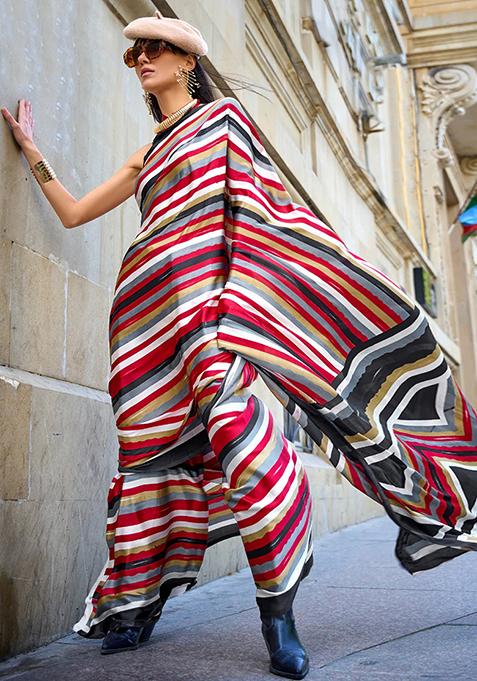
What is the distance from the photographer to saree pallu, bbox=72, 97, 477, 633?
98.0 inches

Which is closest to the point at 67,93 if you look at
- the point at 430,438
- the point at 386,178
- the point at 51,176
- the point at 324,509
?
the point at 51,176

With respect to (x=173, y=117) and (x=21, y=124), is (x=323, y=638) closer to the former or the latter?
(x=173, y=117)

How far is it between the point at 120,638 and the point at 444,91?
55.0 feet

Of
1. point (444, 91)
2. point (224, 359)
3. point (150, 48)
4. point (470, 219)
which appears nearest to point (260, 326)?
point (224, 359)

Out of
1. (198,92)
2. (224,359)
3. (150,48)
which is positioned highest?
(150,48)

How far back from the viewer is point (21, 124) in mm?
2859

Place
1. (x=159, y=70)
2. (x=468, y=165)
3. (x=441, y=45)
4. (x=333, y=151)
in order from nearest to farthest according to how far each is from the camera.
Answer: (x=159, y=70) < (x=333, y=151) < (x=441, y=45) < (x=468, y=165)

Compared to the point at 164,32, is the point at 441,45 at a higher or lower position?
higher

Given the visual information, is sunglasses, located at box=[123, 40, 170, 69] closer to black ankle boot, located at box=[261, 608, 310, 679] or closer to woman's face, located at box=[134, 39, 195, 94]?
woman's face, located at box=[134, 39, 195, 94]

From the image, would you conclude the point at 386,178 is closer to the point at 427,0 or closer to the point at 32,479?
the point at 427,0

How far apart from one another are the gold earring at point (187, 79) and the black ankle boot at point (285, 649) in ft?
5.35

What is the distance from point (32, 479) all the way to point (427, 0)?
16754 millimetres

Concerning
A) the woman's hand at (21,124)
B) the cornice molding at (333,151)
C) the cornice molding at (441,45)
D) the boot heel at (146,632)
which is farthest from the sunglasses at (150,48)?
the cornice molding at (441,45)

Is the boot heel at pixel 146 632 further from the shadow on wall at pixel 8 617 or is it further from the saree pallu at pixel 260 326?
the saree pallu at pixel 260 326
